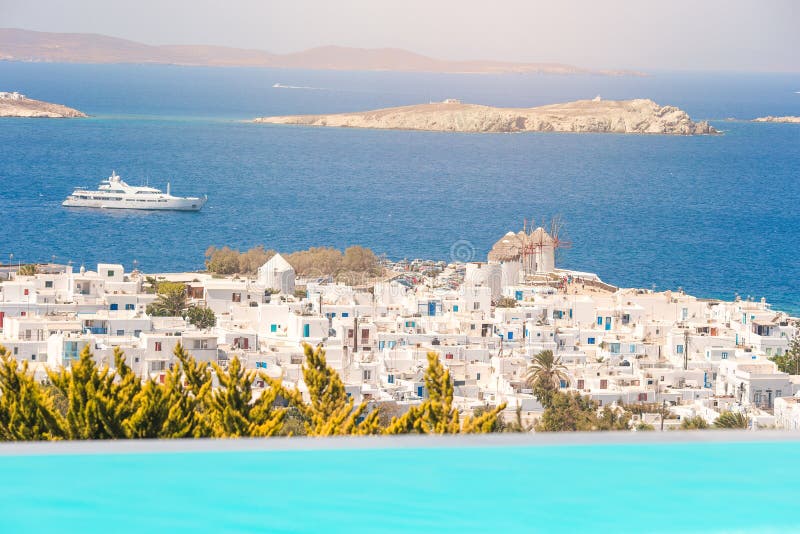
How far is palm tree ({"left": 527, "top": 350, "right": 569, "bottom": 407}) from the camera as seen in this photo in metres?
5.63

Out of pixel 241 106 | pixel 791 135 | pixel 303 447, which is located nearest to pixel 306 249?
pixel 241 106

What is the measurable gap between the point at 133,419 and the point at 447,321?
3.15 meters

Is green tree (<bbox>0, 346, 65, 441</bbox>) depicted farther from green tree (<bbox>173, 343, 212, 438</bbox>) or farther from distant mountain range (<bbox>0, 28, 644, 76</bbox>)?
distant mountain range (<bbox>0, 28, 644, 76</bbox>)

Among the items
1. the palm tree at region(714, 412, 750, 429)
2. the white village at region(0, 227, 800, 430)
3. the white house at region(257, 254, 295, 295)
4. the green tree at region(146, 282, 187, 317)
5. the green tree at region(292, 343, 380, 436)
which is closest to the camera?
the green tree at region(292, 343, 380, 436)

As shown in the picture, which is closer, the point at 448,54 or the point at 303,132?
the point at 448,54

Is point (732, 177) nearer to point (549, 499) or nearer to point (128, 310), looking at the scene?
point (128, 310)

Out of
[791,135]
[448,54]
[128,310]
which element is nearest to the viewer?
[448,54]

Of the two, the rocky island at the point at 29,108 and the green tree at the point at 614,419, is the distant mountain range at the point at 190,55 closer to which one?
the rocky island at the point at 29,108

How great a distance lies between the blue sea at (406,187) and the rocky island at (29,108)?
0.12 feet

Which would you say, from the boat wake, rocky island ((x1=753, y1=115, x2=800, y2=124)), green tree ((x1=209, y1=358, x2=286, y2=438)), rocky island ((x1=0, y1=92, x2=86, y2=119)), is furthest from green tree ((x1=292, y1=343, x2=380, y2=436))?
rocky island ((x1=753, y1=115, x2=800, y2=124))

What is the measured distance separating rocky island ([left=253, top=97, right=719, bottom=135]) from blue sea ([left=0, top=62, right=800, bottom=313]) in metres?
0.07

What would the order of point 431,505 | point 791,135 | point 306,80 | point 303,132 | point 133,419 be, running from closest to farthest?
point 431,505 → point 133,419 → point 306,80 → point 791,135 → point 303,132

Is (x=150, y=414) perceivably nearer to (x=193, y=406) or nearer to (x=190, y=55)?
(x=193, y=406)

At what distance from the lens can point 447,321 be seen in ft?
20.2
